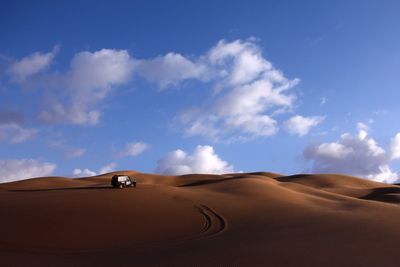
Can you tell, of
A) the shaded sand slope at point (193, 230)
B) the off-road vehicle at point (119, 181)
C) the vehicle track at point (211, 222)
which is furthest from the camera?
the off-road vehicle at point (119, 181)

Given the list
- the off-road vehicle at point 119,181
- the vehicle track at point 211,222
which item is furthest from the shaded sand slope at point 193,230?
the off-road vehicle at point 119,181

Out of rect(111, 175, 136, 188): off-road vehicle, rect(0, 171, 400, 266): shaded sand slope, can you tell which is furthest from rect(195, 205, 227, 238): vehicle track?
rect(111, 175, 136, 188): off-road vehicle

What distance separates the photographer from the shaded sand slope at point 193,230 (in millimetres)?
14086

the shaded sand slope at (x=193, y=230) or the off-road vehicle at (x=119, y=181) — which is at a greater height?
the off-road vehicle at (x=119, y=181)

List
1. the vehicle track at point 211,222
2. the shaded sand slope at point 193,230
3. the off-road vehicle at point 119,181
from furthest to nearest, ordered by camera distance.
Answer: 1. the off-road vehicle at point 119,181
2. the vehicle track at point 211,222
3. the shaded sand slope at point 193,230

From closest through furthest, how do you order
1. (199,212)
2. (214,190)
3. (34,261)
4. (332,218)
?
(34,261) → (332,218) → (199,212) → (214,190)

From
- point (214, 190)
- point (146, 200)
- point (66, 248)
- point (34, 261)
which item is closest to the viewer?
point (34, 261)

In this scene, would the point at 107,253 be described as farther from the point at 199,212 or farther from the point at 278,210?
the point at 278,210

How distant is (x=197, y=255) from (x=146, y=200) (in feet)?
38.2

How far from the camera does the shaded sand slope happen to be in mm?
14086

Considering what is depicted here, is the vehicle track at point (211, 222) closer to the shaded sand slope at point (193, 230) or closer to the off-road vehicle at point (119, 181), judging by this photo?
the shaded sand slope at point (193, 230)

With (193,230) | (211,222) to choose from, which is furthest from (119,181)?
(193,230)

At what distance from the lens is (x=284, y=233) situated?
17797 mm

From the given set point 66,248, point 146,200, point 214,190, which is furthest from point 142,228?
point 214,190
